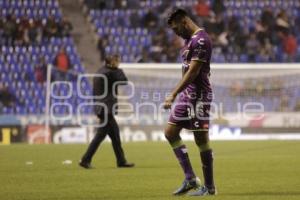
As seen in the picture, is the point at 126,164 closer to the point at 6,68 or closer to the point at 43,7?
the point at 6,68

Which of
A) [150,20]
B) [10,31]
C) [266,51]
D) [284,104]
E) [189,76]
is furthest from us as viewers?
[150,20]

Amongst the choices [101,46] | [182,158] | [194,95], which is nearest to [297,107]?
[101,46]

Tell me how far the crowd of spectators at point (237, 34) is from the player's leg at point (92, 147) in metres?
14.7

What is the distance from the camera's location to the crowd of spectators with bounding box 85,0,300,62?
30.2 metres

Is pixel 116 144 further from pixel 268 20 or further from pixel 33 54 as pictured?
pixel 268 20

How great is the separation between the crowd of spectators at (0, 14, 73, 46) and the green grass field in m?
10.2

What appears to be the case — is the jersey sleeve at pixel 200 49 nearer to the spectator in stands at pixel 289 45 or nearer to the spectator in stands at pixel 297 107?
the spectator in stands at pixel 297 107

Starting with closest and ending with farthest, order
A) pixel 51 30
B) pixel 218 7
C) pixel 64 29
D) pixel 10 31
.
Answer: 1. pixel 10 31
2. pixel 51 30
3. pixel 64 29
4. pixel 218 7


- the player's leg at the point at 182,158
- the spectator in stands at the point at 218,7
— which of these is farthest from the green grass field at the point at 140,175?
the spectator in stands at the point at 218,7

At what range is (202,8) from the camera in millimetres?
31469

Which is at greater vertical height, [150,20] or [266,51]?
[150,20]

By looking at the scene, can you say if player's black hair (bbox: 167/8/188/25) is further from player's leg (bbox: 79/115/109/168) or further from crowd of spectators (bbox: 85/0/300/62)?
crowd of spectators (bbox: 85/0/300/62)

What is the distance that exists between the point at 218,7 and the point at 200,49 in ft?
73.0

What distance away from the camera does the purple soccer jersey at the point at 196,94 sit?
31.8ft
